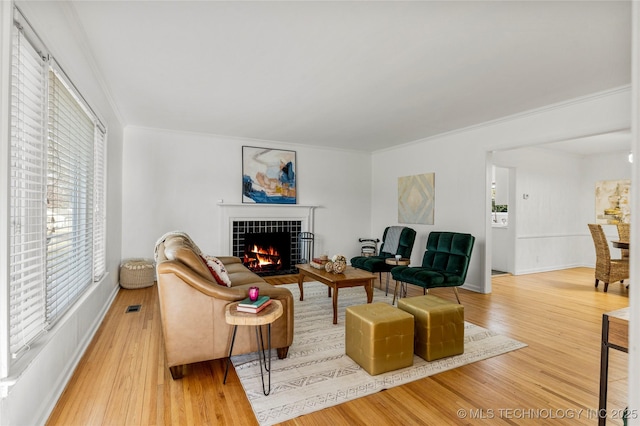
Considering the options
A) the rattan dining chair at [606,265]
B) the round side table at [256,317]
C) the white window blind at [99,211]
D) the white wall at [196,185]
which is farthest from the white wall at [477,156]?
the white window blind at [99,211]

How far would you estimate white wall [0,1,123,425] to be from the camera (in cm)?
164

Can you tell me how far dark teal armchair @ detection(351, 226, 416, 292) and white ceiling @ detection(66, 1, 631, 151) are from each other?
1903 millimetres

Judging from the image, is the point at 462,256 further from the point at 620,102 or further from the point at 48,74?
the point at 48,74

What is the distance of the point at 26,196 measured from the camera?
6.08 ft

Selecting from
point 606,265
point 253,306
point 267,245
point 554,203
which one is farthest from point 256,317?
point 554,203

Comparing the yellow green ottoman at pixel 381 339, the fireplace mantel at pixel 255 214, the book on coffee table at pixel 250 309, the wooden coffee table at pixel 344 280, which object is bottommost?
the yellow green ottoman at pixel 381 339

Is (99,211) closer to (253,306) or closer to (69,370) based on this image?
(69,370)

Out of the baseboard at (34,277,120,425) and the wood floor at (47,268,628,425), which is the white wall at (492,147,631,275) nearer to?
the wood floor at (47,268,628,425)

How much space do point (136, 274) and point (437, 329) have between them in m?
4.24

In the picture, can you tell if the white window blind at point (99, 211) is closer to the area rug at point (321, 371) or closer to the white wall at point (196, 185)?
the white wall at point (196, 185)

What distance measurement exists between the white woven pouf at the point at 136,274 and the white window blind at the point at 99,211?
101cm

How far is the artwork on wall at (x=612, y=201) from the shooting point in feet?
22.1

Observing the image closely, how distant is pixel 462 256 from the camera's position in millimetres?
4352

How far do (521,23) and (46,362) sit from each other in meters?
3.82
